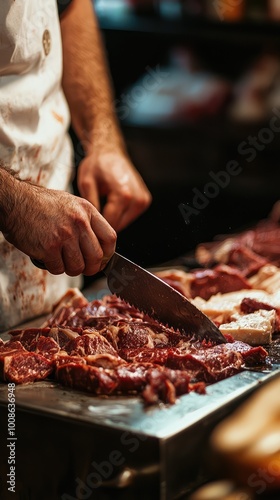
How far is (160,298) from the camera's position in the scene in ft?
7.45

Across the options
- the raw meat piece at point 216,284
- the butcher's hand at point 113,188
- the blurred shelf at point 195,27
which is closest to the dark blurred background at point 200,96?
the blurred shelf at point 195,27

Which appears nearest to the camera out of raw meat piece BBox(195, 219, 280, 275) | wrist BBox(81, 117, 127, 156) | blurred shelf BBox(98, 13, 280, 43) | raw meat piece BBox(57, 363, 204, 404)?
raw meat piece BBox(57, 363, 204, 404)

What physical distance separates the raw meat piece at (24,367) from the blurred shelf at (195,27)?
372 cm

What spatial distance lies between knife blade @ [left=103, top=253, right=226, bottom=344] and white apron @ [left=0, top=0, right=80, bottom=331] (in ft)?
1.71

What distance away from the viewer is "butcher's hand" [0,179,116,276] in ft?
6.68

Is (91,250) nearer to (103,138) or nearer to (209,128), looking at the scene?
(103,138)

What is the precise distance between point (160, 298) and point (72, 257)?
1.05 ft

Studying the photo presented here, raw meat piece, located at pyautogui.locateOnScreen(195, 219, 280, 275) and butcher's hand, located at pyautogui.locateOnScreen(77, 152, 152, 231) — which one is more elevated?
butcher's hand, located at pyautogui.locateOnScreen(77, 152, 152, 231)

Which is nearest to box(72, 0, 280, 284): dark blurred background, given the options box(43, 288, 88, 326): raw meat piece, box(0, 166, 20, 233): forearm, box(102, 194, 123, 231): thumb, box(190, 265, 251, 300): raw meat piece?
box(102, 194, 123, 231): thumb

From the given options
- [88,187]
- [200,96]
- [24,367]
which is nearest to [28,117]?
[88,187]

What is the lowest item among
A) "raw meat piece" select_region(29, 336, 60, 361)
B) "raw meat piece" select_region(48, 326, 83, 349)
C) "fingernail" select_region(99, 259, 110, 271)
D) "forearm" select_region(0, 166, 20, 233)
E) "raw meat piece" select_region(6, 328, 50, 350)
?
"raw meat piece" select_region(6, 328, 50, 350)

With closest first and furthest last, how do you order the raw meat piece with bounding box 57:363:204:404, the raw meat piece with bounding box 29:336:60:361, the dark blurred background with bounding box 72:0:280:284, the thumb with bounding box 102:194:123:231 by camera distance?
the raw meat piece with bounding box 57:363:204:404 < the raw meat piece with bounding box 29:336:60:361 < the thumb with bounding box 102:194:123:231 < the dark blurred background with bounding box 72:0:280:284

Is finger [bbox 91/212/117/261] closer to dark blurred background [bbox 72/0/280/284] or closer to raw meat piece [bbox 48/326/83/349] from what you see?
raw meat piece [bbox 48/326/83/349]

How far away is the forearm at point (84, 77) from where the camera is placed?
11.2 ft
